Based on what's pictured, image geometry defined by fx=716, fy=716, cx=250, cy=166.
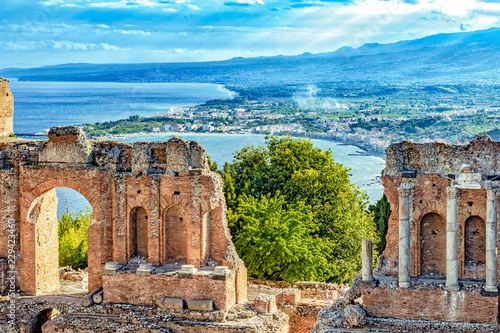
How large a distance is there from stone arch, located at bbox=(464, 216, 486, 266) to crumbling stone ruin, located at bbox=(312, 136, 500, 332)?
0.11 ft

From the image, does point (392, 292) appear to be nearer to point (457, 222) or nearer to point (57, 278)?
point (457, 222)

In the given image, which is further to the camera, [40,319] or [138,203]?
[40,319]

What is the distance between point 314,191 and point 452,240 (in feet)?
45.2

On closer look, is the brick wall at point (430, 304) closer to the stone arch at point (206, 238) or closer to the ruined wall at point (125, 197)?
the ruined wall at point (125, 197)

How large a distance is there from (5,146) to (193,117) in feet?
226

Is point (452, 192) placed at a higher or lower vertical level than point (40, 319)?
higher

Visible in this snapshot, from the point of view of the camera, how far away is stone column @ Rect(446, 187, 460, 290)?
23.3 meters

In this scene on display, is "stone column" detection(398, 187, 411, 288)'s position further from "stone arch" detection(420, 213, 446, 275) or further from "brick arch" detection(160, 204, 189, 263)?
"brick arch" detection(160, 204, 189, 263)

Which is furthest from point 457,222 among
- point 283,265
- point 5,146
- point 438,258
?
point 5,146

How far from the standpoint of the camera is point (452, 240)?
2330 cm

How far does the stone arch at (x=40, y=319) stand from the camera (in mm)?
26742

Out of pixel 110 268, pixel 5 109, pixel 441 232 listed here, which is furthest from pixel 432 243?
pixel 5 109

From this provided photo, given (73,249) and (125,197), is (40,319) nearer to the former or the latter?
(125,197)

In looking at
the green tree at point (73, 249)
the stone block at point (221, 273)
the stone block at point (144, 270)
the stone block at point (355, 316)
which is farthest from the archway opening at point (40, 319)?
the stone block at point (355, 316)
